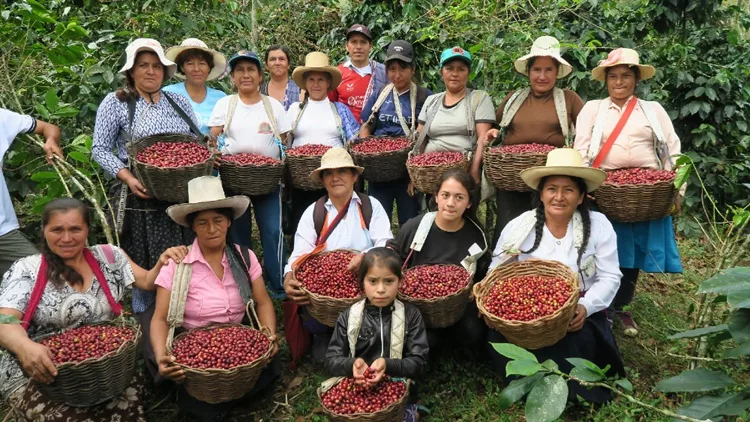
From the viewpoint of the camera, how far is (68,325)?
10.5ft

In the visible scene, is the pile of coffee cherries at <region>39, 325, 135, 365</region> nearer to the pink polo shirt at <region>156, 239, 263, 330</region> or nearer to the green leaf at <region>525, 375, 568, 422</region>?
the pink polo shirt at <region>156, 239, 263, 330</region>

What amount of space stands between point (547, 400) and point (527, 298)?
1.94 m

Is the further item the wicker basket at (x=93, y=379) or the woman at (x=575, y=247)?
the woman at (x=575, y=247)

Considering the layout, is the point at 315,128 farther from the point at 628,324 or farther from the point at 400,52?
the point at 628,324

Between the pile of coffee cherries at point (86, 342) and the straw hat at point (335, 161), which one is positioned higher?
the straw hat at point (335, 161)

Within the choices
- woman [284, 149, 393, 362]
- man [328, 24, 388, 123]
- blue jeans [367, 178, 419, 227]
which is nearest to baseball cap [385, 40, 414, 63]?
man [328, 24, 388, 123]

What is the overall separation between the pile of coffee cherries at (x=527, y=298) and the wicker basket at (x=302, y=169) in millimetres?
1717

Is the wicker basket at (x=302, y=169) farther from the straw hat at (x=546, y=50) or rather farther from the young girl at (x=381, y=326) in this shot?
the straw hat at (x=546, y=50)

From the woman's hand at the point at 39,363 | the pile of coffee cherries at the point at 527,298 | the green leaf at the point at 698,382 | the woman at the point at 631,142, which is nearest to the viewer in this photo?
the green leaf at the point at 698,382

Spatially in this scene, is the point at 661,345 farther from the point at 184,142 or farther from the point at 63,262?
the point at 63,262

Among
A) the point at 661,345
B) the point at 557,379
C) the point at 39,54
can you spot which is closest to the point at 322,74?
the point at 39,54

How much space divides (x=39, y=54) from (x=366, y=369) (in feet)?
12.0

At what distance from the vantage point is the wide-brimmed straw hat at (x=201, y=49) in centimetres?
464

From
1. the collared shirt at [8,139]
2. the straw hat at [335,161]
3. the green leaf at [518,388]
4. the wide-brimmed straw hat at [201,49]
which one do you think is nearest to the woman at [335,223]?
the straw hat at [335,161]
